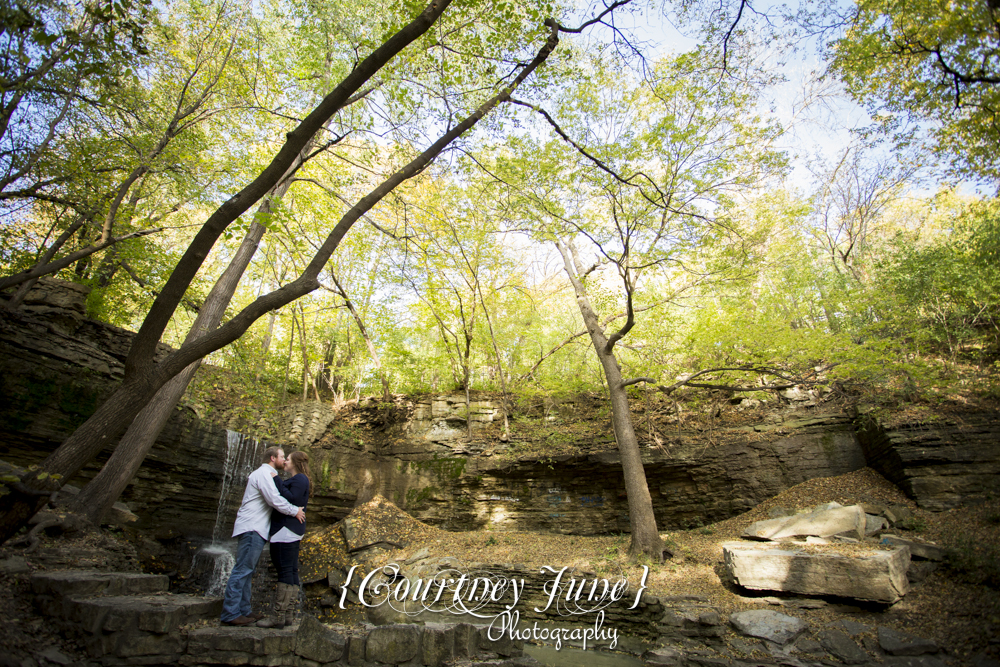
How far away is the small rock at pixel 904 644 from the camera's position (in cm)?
504

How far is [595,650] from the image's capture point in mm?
6445

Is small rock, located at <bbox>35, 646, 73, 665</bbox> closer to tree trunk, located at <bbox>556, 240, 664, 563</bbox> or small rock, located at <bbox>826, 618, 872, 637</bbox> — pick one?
tree trunk, located at <bbox>556, 240, 664, 563</bbox>

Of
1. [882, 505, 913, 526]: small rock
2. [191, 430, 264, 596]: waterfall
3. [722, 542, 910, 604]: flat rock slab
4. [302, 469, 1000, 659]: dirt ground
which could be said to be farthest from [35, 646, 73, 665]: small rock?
[882, 505, 913, 526]: small rock

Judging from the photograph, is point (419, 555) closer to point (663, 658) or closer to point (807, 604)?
point (663, 658)

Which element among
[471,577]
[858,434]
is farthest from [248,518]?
[858,434]

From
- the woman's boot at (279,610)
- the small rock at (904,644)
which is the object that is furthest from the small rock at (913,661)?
the woman's boot at (279,610)

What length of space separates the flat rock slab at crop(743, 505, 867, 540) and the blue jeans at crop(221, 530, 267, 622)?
8362mm

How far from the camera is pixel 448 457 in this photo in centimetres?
1180

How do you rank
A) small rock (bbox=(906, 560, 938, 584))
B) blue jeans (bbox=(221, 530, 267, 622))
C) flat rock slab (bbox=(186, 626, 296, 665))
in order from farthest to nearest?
small rock (bbox=(906, 560, 938, 584)) → blue jeans (bbox=(221, 530, 267, 622)) → flat rock slab (bbox=(186, 626, 296, 665))

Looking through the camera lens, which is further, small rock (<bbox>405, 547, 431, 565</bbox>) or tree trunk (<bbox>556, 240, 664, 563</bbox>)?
small rock (<bbox>405, 547, 431, 565</bbox>)

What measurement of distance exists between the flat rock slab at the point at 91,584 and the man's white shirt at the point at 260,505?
0.99m

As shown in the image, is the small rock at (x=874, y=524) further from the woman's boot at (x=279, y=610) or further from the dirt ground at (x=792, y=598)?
the woman's boot at (x=279, y=610)

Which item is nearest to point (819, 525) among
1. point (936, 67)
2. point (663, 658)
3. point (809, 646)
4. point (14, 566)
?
point (809, 646)

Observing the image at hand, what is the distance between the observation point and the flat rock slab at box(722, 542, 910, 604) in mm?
5887
